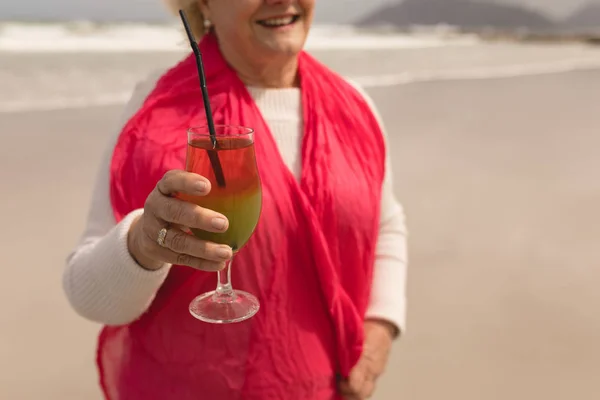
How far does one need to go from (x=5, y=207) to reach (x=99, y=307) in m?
2.53

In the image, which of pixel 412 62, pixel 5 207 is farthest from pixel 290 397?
pixel 412 62

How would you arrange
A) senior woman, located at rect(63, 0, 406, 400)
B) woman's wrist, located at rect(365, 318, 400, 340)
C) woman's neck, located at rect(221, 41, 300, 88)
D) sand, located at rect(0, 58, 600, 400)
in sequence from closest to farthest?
senior woman, located at rect(63, 0, 406, 400) → woman's neck, located at rect(221, 41, 300, 88) → woman's wrist, located at rect(365, 318, 400, 340) → sand, located at rect(0, 58, 600, 400)

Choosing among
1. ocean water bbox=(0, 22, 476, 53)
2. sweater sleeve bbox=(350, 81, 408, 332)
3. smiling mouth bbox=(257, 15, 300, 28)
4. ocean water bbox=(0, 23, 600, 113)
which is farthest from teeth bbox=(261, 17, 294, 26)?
ocean water bbox=(0, 22, 476, 53)

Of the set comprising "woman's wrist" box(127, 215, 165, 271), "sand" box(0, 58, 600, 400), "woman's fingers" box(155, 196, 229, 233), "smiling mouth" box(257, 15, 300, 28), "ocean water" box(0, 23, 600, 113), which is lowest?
"sand" box(0, 58, 600, 400)

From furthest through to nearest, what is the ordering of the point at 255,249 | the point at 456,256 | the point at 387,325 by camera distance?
1. the point at 456,256
2. the point at 387,325
3. the point at 255,249

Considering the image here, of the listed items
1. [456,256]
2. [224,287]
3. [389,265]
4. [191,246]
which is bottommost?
A: [456,256]

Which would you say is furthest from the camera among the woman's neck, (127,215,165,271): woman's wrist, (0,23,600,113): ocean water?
(0,23,600,113): ocean water

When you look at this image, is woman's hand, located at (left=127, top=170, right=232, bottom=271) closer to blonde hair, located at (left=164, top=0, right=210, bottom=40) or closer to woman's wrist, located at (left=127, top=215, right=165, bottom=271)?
woman's wrist, located at (left=127, top=215, right=165, bottom=271)

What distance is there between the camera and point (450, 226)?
3287 mm

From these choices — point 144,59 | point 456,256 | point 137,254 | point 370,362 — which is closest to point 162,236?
point 137,254

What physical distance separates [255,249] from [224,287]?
105 millimetres

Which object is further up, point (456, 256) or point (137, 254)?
point (137, 254)

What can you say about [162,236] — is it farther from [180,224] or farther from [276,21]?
[276,21]

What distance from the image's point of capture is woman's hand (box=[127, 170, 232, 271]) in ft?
2.77
